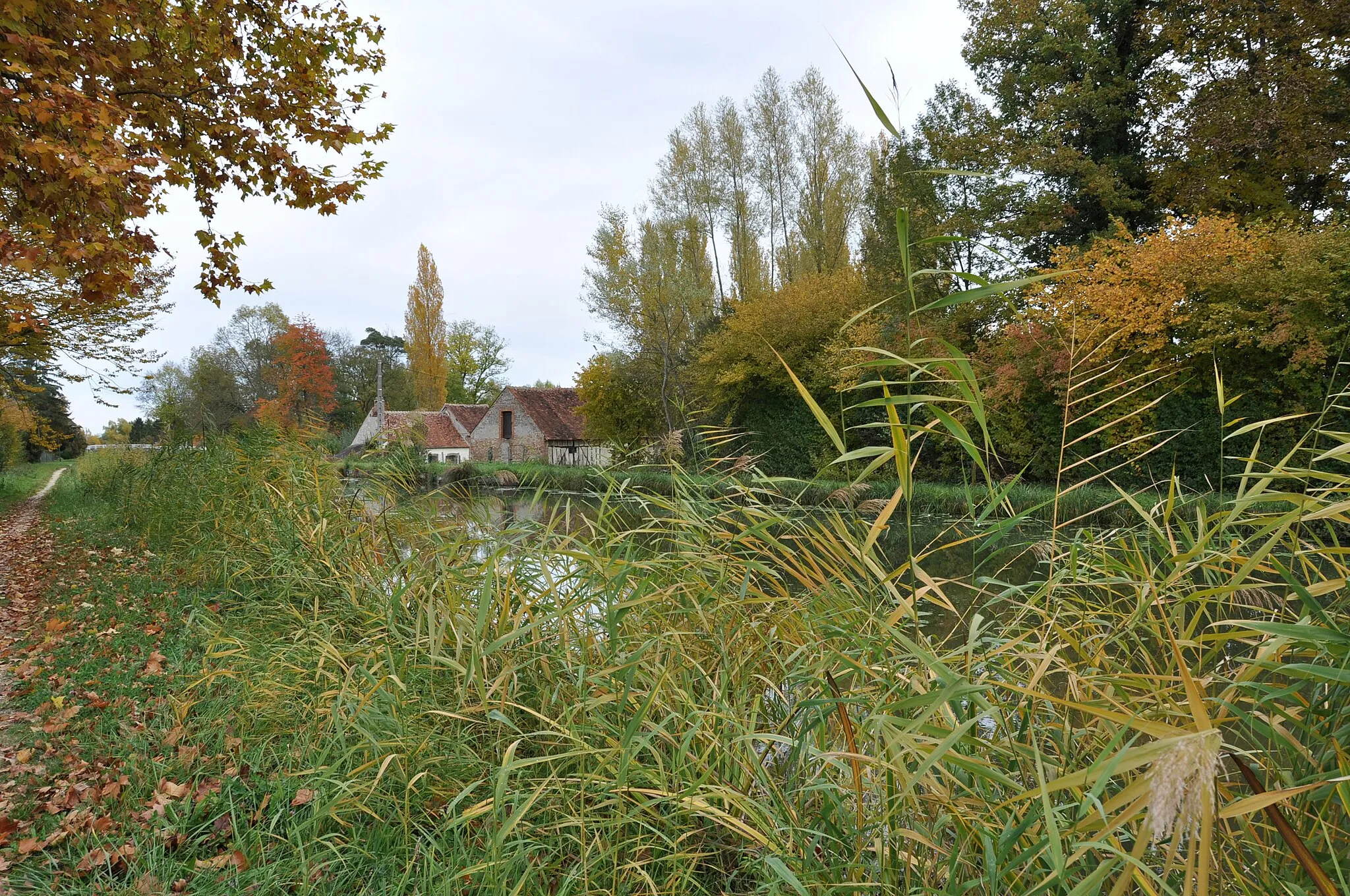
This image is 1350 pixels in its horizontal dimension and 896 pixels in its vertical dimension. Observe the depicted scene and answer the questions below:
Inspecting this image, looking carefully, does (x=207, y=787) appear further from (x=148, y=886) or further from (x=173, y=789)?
(x=148, y=886)

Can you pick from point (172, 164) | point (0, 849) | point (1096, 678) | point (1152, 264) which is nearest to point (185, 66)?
point (172, 164)

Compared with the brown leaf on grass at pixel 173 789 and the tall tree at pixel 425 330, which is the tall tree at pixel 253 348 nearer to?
the tall tree at pixel 425 330

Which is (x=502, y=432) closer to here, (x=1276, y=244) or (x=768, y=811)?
(x=1276, y=244)

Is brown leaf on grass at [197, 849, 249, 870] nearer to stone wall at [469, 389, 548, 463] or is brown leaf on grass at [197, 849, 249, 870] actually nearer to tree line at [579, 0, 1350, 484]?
tree line at [579, 0, 1350, 484]

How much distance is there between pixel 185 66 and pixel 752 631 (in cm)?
666

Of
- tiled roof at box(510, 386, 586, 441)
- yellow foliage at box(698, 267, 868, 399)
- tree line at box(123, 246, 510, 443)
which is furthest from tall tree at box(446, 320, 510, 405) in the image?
yellow foliage at box(698, 267, 868, 399)

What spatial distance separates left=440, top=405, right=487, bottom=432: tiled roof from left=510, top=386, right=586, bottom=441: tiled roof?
437 centimetres

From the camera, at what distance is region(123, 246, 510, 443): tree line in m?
38.9

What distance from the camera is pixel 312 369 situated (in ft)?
127

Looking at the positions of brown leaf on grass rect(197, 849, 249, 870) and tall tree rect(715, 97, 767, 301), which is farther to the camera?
tall tree rect(715, 97, 767, 301)

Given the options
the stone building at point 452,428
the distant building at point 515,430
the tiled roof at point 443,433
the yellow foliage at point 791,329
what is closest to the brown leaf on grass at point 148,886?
the yellow foliage at point 791,329

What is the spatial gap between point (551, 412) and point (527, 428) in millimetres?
1621

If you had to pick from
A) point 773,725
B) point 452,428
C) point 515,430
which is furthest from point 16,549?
point 452,428

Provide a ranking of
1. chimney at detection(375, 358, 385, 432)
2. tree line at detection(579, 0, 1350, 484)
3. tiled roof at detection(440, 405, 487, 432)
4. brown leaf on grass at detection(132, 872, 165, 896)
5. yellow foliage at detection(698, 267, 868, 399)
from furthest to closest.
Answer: tiled roof at detection(440, 405, 487, 432) < yellow foliage at detection(698, 267, 868, 399) < tree line at detection(579, 0, 1350, 484) < chimney at detection(375, 358, 385, 432) < brown leaf on grass at detection(132, 872, 165, 896)
